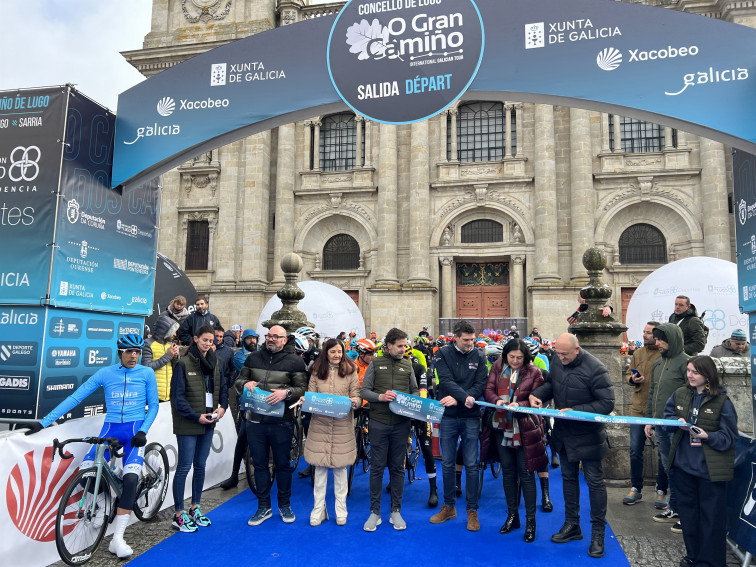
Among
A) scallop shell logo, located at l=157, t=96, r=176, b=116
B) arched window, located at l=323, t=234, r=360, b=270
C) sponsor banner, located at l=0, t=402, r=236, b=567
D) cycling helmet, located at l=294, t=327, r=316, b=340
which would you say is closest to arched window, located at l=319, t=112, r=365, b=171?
arched window, located at l=323, t=234, r=360, b=270

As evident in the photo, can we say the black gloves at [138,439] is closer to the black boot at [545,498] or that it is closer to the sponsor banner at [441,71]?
the sponsor banner at [441,71]

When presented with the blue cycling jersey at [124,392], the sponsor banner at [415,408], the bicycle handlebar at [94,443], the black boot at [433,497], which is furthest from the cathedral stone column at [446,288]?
the bicycle handlebar at [94,443]

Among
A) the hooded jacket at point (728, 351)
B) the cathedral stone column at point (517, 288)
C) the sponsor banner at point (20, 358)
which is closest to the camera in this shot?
the sponsor banner at point (20, 358)

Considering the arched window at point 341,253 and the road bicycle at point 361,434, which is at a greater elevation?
the arched window at point 341,253

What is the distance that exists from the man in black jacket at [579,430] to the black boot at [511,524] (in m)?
0.46

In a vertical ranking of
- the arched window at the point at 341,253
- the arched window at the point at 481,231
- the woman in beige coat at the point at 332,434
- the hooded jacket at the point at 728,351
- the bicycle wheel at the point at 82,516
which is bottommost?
the bicycle wheel at the point at 82,516

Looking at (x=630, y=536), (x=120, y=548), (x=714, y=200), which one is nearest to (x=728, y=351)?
(x=630, y=536)

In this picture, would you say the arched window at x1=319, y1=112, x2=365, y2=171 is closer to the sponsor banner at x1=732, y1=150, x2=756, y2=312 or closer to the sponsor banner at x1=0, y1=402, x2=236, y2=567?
the sponsor banner at x1=732, y1=150, x2=756, y2=312

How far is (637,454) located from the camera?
6875 mm

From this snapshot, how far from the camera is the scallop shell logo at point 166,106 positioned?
24.1ft

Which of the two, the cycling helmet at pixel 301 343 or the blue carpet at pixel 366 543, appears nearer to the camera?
the blue carpet at pixel 366 543

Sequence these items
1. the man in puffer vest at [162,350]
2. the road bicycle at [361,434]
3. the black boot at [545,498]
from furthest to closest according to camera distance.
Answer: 1. the road bicycle at [361,434]
2. the man in puffer vest at [162,350]
3. the black boot at [545,498]

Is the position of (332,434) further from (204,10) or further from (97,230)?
(204,10)

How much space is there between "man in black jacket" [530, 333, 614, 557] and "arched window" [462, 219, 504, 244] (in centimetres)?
1917
